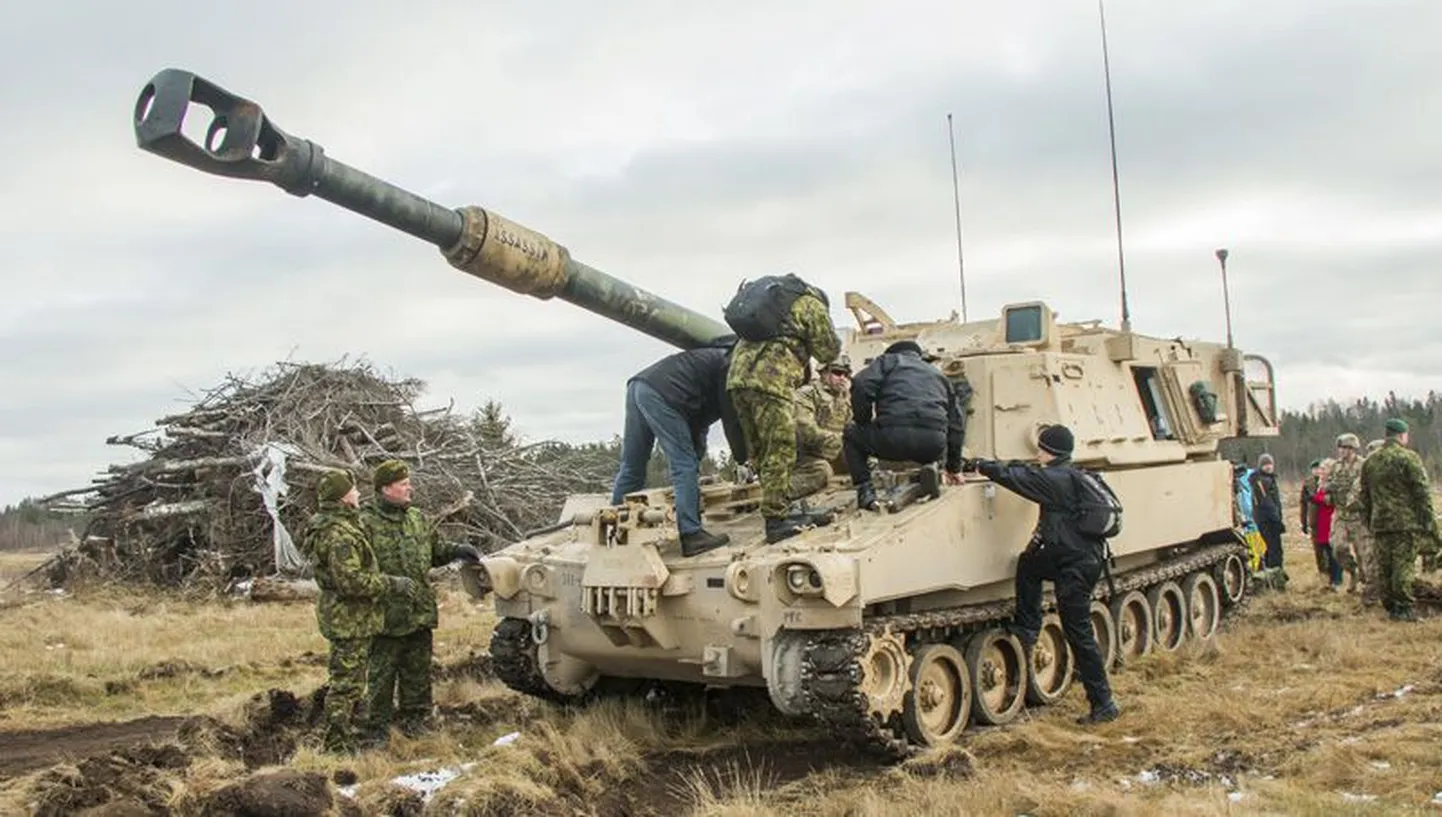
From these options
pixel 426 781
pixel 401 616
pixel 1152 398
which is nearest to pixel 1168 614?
pixel 1152 398

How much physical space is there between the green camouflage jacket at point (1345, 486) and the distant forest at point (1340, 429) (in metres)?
50.1

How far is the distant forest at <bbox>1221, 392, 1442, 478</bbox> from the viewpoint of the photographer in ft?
217

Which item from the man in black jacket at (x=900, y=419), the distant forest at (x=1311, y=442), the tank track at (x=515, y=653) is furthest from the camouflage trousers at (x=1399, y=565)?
the distant forest at (x=1311, y=442)

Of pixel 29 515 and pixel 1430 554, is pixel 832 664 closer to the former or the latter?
pixel 1430 554

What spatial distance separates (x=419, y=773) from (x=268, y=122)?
133 inches

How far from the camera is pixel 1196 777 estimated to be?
625 centimetres

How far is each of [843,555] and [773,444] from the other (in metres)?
1.03

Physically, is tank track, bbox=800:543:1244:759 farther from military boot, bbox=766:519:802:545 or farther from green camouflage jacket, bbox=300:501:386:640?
green camouflage jacket, bbox=300:501:386:640

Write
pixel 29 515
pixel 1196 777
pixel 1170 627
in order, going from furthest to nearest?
pixel 29 515
pixel 1170 627
pixel 1196 777

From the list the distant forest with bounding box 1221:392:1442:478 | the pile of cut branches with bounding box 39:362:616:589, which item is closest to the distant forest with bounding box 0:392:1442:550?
the distant forest with bounding box 1221:392:1442:478

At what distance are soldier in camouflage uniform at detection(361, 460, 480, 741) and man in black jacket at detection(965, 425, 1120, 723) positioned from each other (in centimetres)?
342

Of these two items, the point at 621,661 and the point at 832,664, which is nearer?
the point at 832,664

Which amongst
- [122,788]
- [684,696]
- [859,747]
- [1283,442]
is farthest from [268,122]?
[1283,442]

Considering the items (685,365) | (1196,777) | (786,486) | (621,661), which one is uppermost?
(685,365)
